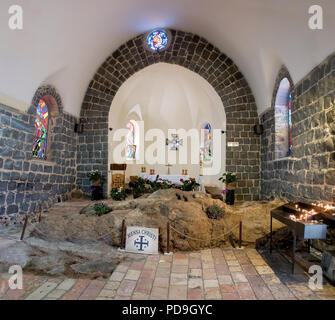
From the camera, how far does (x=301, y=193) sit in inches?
214

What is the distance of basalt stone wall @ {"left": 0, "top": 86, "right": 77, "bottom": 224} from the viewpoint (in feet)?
18.6

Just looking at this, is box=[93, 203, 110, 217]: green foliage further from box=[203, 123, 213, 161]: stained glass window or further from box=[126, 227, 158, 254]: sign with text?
box=[203, 123, 213, 161]: stained glass window

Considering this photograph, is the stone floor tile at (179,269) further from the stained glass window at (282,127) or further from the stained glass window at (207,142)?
the stained glass window at (207,142)

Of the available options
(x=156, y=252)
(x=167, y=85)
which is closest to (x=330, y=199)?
(x=156, y=252)

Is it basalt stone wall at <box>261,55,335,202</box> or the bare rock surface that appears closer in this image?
the bare rock surface

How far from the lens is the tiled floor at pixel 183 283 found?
115 inches

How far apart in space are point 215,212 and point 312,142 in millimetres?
2482

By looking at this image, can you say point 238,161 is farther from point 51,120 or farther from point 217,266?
point 51,120

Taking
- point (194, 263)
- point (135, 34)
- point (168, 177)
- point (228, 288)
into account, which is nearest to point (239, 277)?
point (228, 288)

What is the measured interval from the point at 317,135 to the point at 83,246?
5.01m

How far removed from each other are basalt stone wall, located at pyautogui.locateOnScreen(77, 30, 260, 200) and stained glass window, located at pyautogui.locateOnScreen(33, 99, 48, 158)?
5.44 feet

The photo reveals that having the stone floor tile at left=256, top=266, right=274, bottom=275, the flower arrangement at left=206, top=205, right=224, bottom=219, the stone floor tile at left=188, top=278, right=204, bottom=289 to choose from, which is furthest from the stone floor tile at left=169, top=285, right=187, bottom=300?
the flower arrangement at left=206, top=205, right=224, bottom=219

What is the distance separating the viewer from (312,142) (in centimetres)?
497

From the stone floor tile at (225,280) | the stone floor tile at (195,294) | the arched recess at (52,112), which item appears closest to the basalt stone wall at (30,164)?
the arched recess at (52,112)
